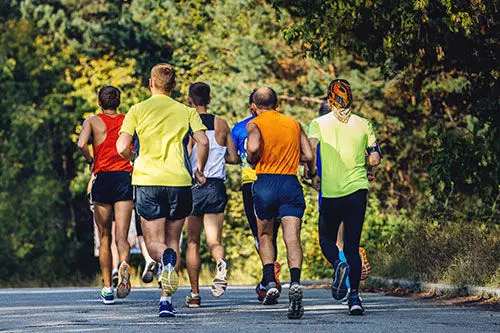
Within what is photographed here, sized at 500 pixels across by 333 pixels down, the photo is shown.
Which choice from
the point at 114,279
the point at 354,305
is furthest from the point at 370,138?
the point at 114,279

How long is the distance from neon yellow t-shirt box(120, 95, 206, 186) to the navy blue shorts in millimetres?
638

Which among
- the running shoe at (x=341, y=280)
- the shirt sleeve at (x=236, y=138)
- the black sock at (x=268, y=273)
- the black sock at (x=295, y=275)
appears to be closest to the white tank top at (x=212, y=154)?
the shirt sleeve at (x=236, y=138)

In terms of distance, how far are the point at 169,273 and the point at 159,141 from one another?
118 centimetres

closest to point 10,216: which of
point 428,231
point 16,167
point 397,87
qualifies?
point 16,167

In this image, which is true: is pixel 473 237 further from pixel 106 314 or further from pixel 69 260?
pixel 69 260

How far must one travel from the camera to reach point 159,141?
11.5 meters

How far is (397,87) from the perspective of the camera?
27.1m

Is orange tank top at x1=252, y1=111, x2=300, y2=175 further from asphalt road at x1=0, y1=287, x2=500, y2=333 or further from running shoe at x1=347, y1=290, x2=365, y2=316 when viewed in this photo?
asphalt road at x1=0, y1=287, x2=500, y2=333

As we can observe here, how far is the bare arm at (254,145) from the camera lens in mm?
11727

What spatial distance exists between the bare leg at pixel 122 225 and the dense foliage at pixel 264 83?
10.9 ft

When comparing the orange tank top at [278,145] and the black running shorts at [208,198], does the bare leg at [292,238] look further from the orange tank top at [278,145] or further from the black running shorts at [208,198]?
the black running shorts at [208,198]

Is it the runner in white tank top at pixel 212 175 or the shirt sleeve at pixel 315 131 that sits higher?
the shirt sleeve at pixel 315 131

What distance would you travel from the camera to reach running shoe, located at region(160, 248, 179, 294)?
1093cm

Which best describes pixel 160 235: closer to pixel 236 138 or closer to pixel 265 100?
pixel 265 100
